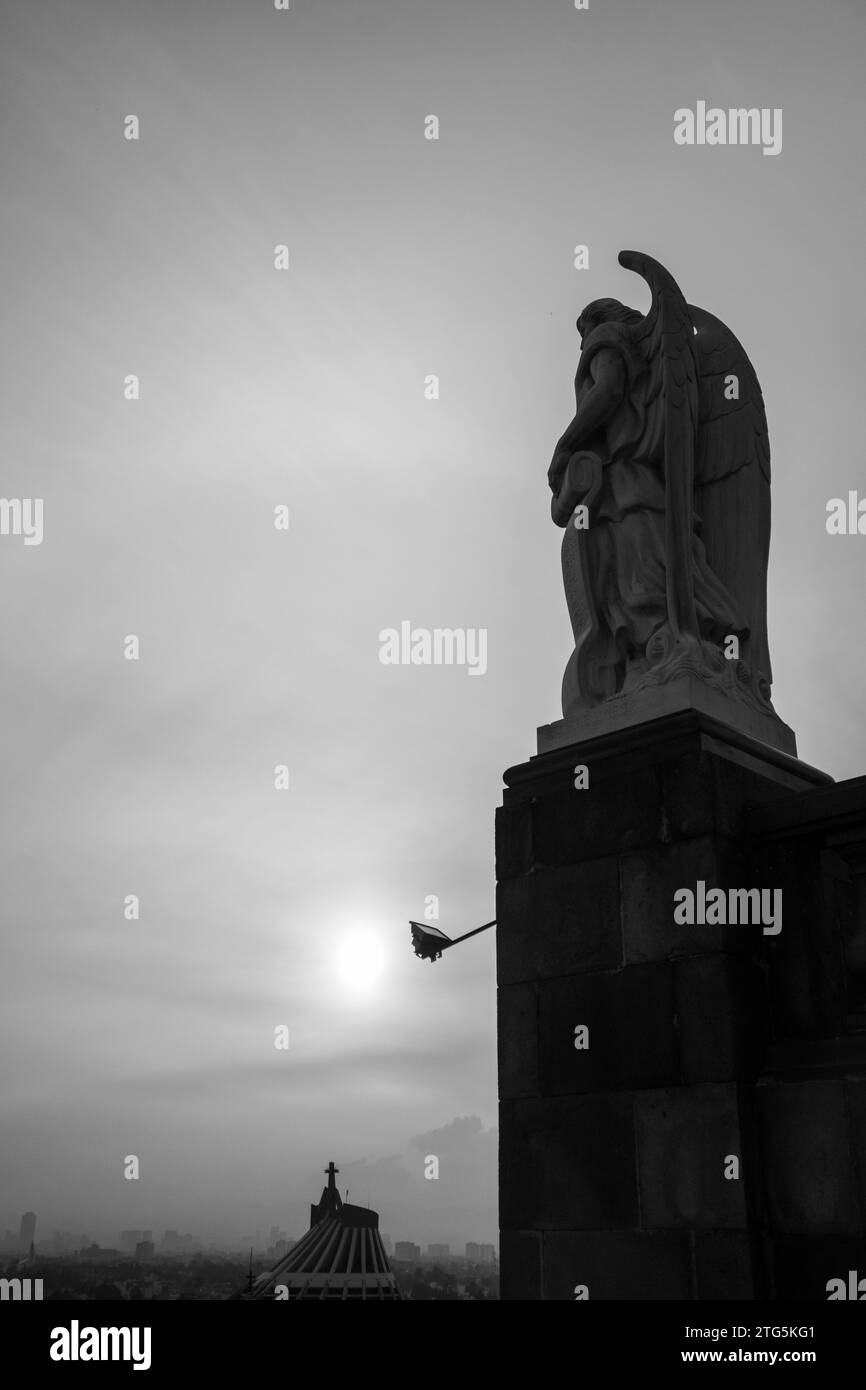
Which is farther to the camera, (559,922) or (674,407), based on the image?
(674,407)

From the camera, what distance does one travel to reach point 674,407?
319 inches

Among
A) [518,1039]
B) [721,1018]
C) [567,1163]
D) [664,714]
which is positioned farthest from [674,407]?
[567,1163]

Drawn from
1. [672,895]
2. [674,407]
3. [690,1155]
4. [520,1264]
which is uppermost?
[674,407]

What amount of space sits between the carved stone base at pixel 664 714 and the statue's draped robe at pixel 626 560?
0.73ft

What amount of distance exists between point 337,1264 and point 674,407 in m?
7.51

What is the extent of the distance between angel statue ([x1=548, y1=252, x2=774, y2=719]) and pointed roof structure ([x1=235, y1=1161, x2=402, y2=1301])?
5.21 meters

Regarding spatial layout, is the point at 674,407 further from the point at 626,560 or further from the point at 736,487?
the point at 626,560

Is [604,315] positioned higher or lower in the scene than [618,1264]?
higher

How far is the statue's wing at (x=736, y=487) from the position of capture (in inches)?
327

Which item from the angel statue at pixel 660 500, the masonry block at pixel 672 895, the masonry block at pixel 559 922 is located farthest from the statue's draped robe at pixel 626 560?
the masonry block at pixel 672 895

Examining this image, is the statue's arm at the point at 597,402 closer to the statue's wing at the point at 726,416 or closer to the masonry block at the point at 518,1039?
the statue's wing at the point at 726,416
